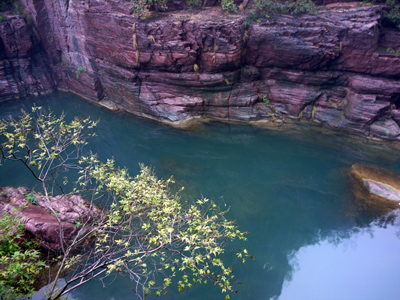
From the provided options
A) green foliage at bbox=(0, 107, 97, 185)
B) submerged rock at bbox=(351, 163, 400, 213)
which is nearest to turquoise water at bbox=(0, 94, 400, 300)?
submerged rock at bbox=(351, 163, 400, 213)

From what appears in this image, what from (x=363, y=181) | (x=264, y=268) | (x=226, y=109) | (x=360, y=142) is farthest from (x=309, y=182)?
(x=226, y=109)

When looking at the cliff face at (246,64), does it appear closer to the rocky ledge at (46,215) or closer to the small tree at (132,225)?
the rocky ledge at (46,215)

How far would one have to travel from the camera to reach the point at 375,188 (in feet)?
33.4

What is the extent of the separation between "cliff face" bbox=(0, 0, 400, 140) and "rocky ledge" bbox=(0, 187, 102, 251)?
299 inches

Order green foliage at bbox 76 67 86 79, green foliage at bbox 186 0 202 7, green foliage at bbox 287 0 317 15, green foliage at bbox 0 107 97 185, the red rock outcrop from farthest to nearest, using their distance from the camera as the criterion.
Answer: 1. green foliage at bbox 76 67 86 79
2. the red rock outcrop
3. green foliage at bbox 186 0 202 7
4. green foliage at bbox 287 0 317 15
5. green foliage at bbox 0 107 97 185

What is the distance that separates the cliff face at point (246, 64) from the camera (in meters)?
12.2

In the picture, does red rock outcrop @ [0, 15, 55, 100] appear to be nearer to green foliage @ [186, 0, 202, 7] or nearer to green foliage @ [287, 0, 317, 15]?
green foliage @ [186, 0, 202, 7]

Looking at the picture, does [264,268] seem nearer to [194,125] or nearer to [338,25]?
[194,125]

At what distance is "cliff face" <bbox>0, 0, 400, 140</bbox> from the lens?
1216cm

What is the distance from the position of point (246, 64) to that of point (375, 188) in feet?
26.9

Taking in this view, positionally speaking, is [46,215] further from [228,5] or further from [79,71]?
[228,5]

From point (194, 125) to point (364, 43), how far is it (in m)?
8.68

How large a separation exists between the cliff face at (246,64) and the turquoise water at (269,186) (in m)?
1.16

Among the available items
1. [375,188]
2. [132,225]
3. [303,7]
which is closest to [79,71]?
[303,7]
